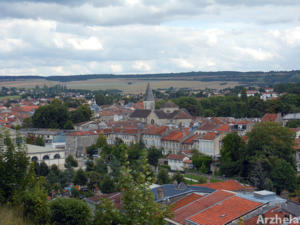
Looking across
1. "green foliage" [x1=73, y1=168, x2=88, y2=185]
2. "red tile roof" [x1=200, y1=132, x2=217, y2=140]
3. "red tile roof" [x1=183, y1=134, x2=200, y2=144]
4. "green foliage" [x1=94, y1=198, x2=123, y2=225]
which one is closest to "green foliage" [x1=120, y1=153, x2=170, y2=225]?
"green foliage" [x1=94, y1=198, x2=123, y2=225]

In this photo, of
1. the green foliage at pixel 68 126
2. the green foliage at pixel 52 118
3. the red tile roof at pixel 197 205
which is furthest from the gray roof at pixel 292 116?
the red tile roof at pixel 197 205

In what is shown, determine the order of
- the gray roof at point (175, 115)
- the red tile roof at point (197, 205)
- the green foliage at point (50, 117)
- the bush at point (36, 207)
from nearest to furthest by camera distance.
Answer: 1. the bush at point (36, 207)
2. the red tile roof at point (197, 205)
3. the green foliage at point (50, 117)
4. the gray roof at point (175, 115)

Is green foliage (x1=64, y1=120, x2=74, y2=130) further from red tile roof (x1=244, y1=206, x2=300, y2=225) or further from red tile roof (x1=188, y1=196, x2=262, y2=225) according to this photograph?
red tile roof (x1=244, y1=206, x2=300, y2=225)

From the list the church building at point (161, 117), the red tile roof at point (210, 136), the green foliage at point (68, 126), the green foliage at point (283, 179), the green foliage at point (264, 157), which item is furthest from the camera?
the church building at point (161, 117)

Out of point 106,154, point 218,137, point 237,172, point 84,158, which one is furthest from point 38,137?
point 237,172

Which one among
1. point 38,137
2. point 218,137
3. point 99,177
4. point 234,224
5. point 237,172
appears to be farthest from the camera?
point 38,137

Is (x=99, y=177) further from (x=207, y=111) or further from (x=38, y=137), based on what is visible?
(x=207, y=111)

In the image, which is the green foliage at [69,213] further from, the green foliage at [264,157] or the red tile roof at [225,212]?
the green foliage at [264,157]
